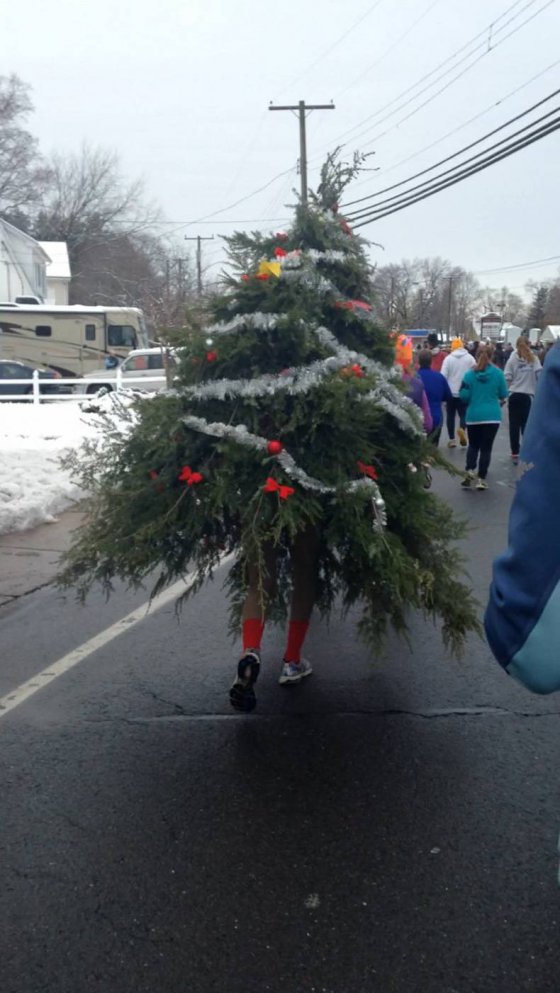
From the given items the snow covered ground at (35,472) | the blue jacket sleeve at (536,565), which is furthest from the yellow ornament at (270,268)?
the blue jacket sleeve at (536,565)

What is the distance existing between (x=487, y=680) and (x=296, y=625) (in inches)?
42.6

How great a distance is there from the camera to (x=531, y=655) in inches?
73.0

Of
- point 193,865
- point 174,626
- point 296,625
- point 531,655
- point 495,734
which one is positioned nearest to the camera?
point 531,655

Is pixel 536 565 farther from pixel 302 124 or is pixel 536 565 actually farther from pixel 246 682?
pixel 302 124

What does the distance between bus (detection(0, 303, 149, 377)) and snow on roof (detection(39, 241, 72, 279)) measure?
3386 cm

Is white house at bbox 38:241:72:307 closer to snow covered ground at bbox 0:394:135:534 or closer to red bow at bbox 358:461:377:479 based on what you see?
snow covered ground at bbox 0:394:135:534

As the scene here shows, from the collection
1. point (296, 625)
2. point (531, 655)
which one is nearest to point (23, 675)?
point (296, 625)

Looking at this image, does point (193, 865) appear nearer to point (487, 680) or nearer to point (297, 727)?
point (297, 727)

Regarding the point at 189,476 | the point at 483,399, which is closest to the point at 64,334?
the point at 483,399

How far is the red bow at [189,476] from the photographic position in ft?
13.6

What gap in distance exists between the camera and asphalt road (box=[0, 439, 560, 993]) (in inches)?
114

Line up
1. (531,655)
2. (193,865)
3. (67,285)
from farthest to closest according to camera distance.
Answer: (67,285)
(193,865)
(531,655)

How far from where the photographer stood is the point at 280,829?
3654 mm

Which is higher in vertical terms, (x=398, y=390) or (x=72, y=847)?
(x=398, y=390)
